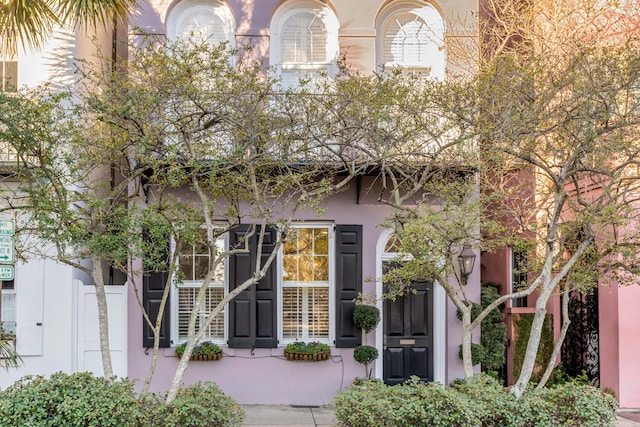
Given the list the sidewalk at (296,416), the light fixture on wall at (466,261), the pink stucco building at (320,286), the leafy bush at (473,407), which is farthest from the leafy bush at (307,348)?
the leafy bush at (473,407)

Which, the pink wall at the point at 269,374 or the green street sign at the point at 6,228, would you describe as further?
the pink wall at the point at 269,374

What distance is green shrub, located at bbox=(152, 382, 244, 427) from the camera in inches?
249

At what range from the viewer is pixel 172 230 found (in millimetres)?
6820

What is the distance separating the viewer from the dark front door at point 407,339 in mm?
9750

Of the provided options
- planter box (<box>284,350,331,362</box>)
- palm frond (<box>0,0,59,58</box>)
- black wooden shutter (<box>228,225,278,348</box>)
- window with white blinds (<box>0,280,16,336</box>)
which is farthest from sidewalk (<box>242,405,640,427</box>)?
palm frond (<box>0,0,59,58</box>)

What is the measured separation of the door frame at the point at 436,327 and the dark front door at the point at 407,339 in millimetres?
70

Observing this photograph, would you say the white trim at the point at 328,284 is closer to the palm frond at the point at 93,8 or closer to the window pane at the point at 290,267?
the window pane at the point at 290,267

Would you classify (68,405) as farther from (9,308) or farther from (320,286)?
(320,286)

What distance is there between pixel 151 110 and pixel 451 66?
495 centimetres

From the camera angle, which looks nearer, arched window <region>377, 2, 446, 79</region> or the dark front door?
the dark front door

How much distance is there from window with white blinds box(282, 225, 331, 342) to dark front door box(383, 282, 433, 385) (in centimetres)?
100

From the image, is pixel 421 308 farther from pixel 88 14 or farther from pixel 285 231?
pixel 88 14

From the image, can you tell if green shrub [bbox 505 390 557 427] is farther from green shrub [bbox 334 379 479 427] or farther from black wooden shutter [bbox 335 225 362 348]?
black wooden shutter [bbox 335 225 362 348]

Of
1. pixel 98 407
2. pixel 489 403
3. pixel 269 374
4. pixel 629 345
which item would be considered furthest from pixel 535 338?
pixel 98 407
